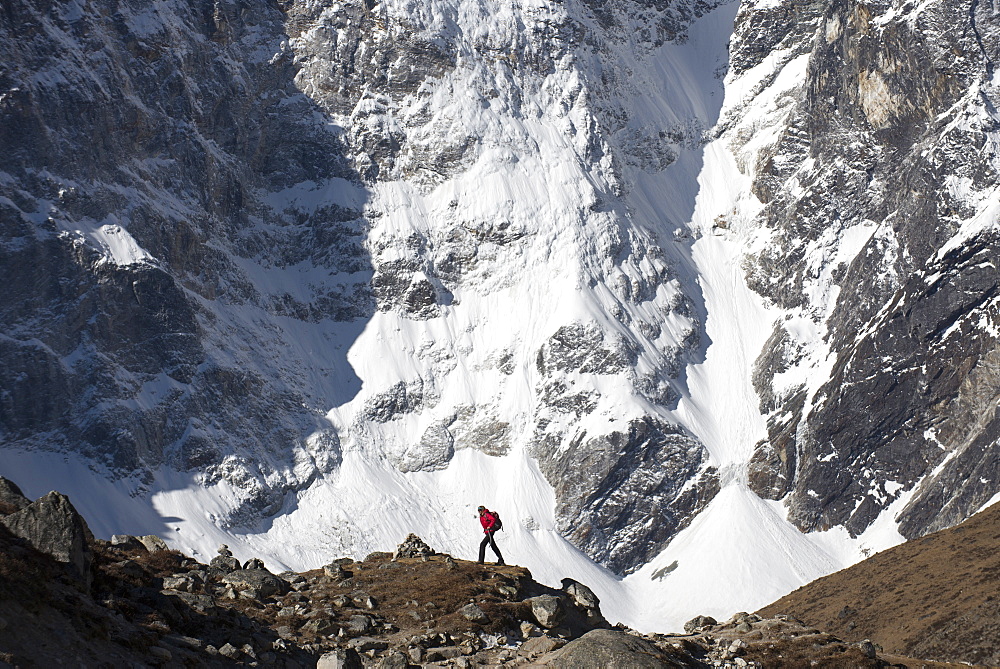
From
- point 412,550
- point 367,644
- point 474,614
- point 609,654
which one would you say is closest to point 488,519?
point 412,550

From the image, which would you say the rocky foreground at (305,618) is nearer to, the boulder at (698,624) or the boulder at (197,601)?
the boulder at (197,601)

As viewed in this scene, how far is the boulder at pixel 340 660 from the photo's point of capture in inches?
1116

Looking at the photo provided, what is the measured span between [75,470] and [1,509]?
4744 inches

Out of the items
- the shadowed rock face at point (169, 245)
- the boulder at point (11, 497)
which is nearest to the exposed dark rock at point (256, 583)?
the boulder at point (11, 497)

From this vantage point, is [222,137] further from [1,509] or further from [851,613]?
[1,509]

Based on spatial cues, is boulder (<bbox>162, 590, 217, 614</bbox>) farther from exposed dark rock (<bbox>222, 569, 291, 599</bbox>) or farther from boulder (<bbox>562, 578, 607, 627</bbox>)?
boulder (<bbox>562, 578, 607, 627</bbox>)

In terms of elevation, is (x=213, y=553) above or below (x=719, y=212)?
below

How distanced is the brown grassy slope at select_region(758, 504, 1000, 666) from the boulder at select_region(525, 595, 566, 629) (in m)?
44.8

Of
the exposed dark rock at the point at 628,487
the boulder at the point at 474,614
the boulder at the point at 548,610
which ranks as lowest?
the boulder at the point at 548,610

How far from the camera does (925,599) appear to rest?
316 feet

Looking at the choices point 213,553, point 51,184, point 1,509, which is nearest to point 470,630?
point 1,509

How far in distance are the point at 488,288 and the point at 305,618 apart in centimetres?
14877

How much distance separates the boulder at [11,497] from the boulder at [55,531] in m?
3.89

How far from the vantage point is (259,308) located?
172 metres
